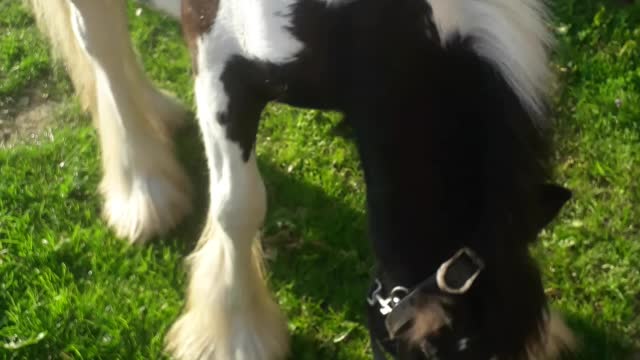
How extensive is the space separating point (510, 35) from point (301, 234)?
138 centimetres

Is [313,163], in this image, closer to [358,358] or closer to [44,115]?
[358,358]

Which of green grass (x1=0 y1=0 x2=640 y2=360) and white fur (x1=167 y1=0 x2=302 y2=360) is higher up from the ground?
white fur (x1=167 y1=0 x2=302 y2=360)

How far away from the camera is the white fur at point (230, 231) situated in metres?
1.81

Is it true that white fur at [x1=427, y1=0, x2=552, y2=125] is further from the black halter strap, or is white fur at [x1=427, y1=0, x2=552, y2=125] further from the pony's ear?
the black halter strap

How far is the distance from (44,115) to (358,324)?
1.35 metres

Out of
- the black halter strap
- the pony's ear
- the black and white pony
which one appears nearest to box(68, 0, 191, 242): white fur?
the black and white pony

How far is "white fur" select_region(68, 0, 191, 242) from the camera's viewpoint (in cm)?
272

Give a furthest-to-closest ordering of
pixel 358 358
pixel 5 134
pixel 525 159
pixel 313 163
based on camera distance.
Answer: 1. pixel 5 134
2. pixel 313 163
3. pixel 358 358
4. pixel 525 159

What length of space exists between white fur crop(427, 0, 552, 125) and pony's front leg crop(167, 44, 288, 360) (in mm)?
447

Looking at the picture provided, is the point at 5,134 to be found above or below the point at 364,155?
below

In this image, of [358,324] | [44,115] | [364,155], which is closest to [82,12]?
[44,115]

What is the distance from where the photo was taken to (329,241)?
2.76m

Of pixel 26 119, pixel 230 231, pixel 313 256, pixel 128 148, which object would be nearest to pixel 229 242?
pixel 230 231

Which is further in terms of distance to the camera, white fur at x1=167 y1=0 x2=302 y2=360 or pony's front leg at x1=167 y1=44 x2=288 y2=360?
pony's front leg at x1=167 y1=44 x2=288 y2=360
